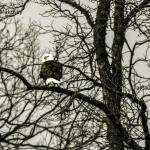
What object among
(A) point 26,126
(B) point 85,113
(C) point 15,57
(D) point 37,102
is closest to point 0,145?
(A) point 26,126

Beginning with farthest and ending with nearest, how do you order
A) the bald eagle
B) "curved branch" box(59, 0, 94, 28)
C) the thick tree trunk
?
"curved branch" box(59, 0, 94, 28) → the bald eagle → the thick tree trunk

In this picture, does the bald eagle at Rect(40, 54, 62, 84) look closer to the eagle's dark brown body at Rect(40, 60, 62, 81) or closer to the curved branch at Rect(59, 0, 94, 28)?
the eagle's dark brown body at Rect(40, 60, 62, 81)

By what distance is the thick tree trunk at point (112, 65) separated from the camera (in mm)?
6727

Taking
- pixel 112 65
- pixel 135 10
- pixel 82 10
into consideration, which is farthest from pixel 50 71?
pixel 82 10

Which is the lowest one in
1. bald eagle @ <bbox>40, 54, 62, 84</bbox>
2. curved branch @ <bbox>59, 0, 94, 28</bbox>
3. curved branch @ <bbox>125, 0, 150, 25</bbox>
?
bald eagle @ <bbox>40, 54, 62, 84</bbox>

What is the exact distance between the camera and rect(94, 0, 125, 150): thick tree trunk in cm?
673

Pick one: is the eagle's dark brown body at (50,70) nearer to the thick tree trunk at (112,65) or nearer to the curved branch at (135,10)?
the thick tree trunk at (112,65)

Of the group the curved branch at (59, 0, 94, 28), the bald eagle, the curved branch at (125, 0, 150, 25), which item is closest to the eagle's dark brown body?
the bald eagle

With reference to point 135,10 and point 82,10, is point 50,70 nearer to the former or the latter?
point 135,10

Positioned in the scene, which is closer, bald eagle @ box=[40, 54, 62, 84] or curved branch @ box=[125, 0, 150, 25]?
curved branch @ box=[125, 0, 150, 25]

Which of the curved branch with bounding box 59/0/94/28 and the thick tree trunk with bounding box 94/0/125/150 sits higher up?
the curved branch with bounding box 59/0/94/28

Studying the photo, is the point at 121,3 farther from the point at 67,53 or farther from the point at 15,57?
the point at 15,57

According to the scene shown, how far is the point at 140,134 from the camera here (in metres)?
6.47

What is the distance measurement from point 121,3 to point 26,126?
6.60 metres
